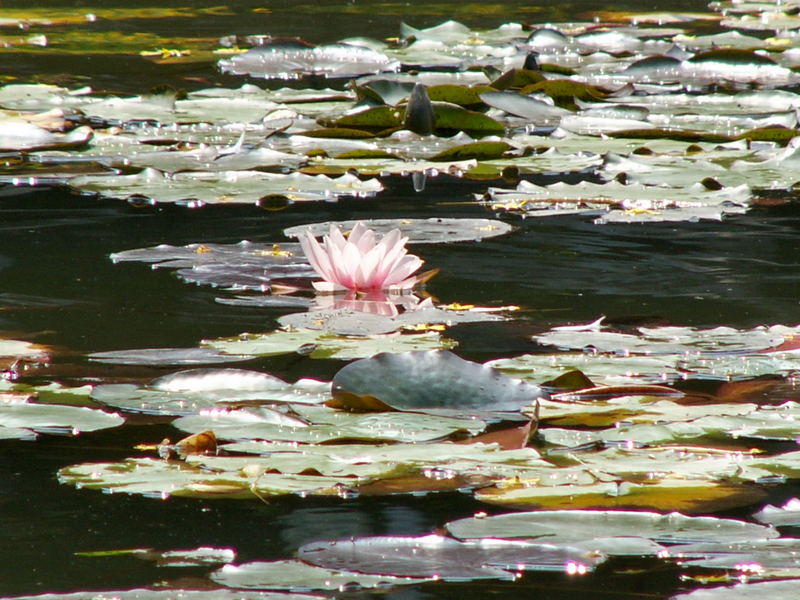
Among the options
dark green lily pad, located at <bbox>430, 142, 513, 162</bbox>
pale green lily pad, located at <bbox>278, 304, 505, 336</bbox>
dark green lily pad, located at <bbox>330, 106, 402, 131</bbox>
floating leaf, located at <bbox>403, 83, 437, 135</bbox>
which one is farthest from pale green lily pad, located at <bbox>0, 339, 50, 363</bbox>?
dark green lily pad, located at <bbox>330, 106, 402, 131</bbox>

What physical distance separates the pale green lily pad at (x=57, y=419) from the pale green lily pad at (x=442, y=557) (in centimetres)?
56

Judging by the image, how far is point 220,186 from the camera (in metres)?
4.04

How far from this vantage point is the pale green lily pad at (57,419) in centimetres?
196

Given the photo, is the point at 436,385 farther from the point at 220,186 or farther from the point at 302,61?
the point at 302,61

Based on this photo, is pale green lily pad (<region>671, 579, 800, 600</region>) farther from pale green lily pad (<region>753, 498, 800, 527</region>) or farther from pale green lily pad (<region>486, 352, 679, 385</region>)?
pale green lily pad (<region>486, 352, 679, 385</region>)

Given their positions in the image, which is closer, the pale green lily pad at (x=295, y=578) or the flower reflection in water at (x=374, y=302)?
the pale green lily pad at (x=295, y=578)

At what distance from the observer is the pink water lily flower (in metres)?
2.76

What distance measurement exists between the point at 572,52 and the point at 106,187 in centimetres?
433

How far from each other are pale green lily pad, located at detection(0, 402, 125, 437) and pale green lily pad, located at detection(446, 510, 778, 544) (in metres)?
0.63

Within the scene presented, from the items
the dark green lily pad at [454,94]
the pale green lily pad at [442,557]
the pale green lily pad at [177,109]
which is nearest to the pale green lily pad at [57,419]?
the pale green lily pad at [442,557]

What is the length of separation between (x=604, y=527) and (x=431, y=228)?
1970mm

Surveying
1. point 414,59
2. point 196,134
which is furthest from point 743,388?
point 414,59

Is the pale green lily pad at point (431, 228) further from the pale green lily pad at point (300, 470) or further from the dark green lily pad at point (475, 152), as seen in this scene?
the pale green lily pad at point (300, 470)

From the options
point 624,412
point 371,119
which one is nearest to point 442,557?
point 624,412
